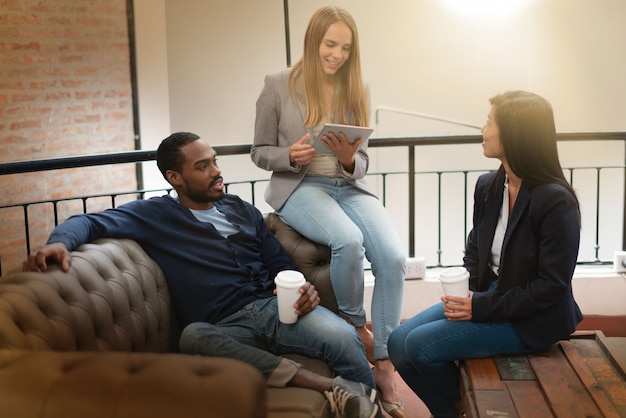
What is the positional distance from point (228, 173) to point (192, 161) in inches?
137

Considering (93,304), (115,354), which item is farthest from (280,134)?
(115,354)

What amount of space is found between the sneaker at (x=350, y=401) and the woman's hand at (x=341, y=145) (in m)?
0.98

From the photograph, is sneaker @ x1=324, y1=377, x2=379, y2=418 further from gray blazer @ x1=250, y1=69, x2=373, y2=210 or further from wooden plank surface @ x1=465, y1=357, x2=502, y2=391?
gray blazer @ x1=250, y1=69, x2=373, y2=210

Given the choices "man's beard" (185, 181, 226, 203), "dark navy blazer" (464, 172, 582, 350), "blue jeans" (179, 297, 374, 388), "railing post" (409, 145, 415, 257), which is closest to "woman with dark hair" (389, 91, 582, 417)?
"dark navy blazer" (464, 172, 582, 350)

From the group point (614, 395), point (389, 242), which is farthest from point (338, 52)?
point (614, 395)

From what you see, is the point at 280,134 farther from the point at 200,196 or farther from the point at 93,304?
the point at 93,304

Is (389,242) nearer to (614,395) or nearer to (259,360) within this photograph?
(259,360)

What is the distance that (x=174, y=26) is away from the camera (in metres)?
6.04

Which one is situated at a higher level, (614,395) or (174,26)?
(174,26)

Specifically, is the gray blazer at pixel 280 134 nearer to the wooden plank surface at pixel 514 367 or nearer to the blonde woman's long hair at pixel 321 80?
the blonde woman's long hair at pixel 321 80

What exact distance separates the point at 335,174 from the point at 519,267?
0.95 metres

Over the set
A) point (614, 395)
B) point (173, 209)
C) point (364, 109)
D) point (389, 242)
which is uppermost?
point (364, 109)

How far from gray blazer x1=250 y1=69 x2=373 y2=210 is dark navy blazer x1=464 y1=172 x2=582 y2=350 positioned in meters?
0.83

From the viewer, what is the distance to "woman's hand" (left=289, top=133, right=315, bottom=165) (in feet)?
9.99
